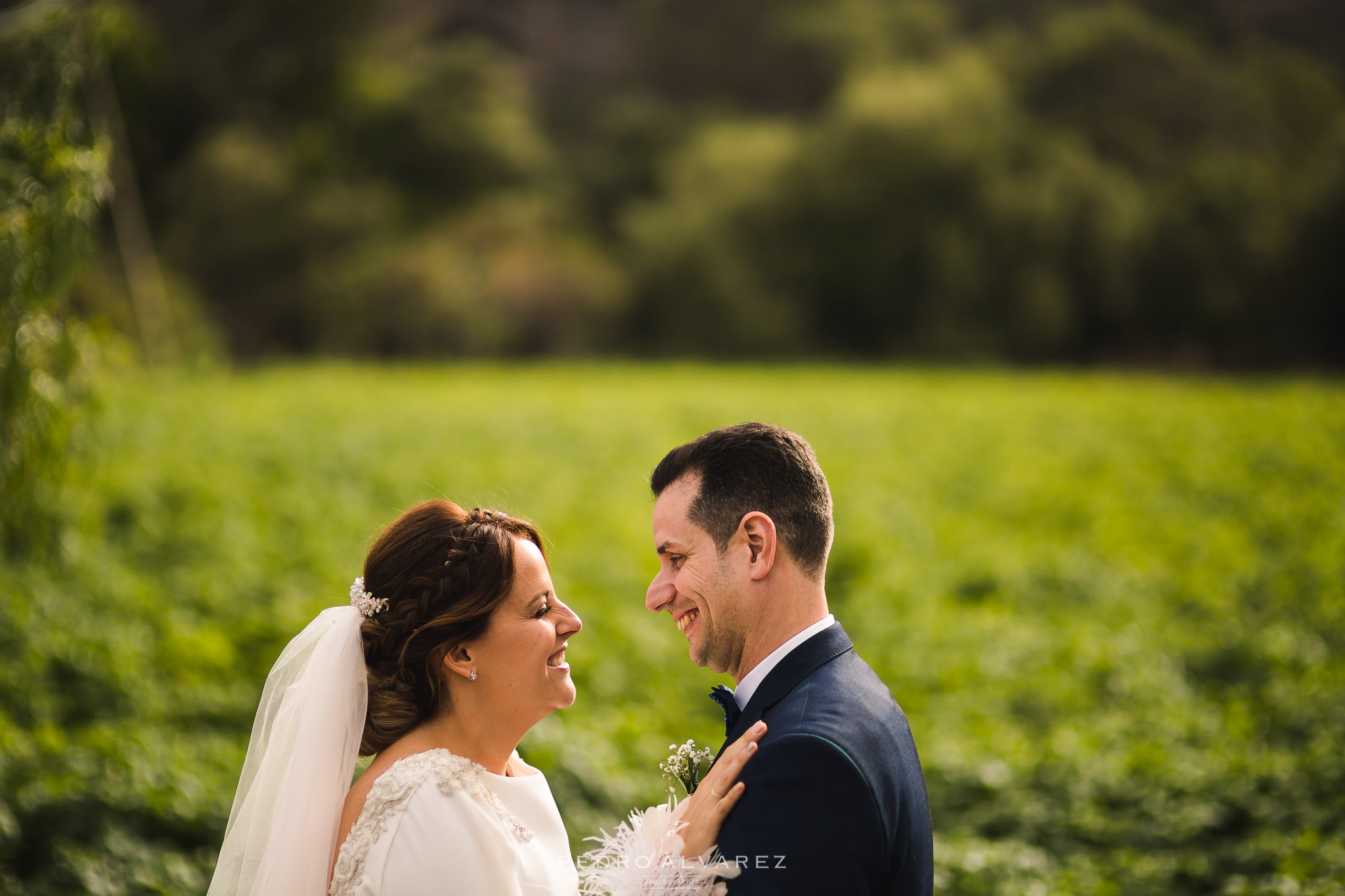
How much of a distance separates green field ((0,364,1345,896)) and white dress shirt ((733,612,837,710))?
31.7 inches

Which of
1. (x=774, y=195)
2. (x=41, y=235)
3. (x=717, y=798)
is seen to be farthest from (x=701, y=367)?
(x=717, y=798)

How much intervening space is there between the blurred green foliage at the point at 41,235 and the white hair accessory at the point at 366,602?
2.80 m

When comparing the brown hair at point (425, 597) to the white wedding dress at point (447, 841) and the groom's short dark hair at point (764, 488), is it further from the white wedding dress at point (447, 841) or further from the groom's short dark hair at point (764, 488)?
the groom's short dark hair at point (764, 488)

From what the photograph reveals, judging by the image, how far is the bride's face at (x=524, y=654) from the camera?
111 inches

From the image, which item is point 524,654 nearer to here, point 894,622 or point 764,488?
point 764,488

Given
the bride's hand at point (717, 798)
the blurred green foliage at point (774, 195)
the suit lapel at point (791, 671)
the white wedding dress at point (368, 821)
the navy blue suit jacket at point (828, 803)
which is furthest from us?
the blurred green foliage at point (774, 195)

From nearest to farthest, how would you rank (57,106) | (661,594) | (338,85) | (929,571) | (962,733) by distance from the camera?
(661,594) → (57,106) → (962,733) → (929,571) → (338,85)

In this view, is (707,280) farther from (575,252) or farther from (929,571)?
(929,571)

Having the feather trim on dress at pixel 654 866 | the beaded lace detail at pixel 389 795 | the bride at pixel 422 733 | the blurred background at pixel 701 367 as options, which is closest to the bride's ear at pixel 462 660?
the bride at pixel 422 733

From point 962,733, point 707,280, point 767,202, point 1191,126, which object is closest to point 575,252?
point 707,280

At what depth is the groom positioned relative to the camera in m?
2.10

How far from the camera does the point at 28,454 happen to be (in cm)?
499

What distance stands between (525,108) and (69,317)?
6292 centimetres

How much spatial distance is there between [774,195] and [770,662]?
56740 millimetres
